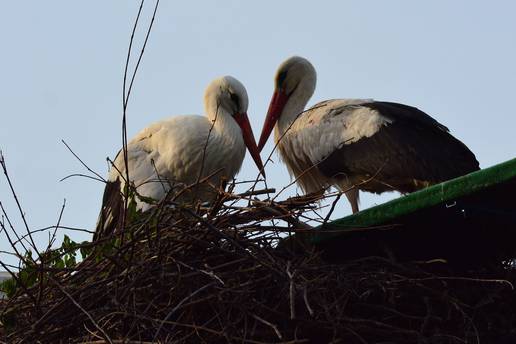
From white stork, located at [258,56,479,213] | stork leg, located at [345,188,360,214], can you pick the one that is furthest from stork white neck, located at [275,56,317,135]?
stork leg, located at [345,188,360,214]

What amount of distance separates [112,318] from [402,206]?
1012 millimetres

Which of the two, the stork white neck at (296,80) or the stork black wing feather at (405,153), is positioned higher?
the stork white neck at (296,80)

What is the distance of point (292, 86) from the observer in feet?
23.9

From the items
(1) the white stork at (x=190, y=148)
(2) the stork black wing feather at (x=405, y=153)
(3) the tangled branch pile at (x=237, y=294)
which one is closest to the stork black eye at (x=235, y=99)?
(1) the white stork at (x=190, y=148)

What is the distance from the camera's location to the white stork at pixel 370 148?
5727 mm

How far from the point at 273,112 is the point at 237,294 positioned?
11.7 feet

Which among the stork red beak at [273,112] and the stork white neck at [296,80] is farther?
the stork white neck at [296,80]

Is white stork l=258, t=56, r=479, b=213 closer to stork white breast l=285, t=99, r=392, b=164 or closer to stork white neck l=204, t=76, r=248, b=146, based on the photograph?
stork white breast l=285, t=99, r=392, b=164

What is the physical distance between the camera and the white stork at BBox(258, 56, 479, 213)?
5727 mm

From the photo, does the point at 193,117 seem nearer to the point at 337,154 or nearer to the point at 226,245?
the point at 337,154

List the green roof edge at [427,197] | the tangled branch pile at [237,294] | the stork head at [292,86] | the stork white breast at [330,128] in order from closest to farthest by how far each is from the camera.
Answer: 1. the green roof edge at [427,197]
2. the tangled branch pile at [237,294]
3. the stork white breast at [330,128]
4. the stork head at [292,86]

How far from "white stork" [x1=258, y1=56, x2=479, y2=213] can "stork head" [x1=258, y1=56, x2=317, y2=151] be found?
169mm

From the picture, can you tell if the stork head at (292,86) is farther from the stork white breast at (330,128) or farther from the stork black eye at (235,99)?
the stork black eye at (235,99)

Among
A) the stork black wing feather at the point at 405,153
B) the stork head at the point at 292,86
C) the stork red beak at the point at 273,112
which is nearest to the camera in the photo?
the stork black wing feather at the point at 405,153
